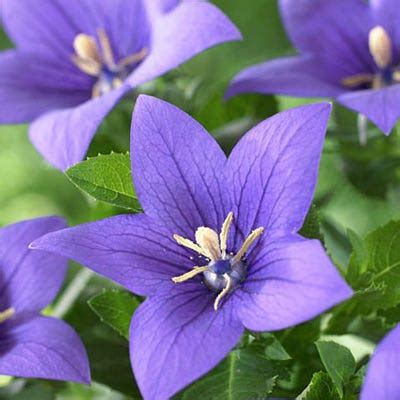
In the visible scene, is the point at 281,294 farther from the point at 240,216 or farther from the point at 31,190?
the point at 31,190

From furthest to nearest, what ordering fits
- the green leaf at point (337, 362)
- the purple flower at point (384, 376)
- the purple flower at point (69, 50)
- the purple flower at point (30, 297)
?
1. the purple flower at point (69, 50)
2. the purple flower at point (30, 297)
3. the green leaf at point (337, 362)
4. the purple flower at point (384, 376)

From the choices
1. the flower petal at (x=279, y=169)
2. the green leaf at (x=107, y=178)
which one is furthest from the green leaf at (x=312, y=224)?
the green leaf at (x=107, y=178)

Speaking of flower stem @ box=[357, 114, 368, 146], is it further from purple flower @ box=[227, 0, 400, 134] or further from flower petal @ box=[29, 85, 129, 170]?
flower petal @ box=[29, 85, 129, 170]

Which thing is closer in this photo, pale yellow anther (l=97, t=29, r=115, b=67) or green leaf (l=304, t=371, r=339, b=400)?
green leaf (l=304, t=371, r=339, b=400)

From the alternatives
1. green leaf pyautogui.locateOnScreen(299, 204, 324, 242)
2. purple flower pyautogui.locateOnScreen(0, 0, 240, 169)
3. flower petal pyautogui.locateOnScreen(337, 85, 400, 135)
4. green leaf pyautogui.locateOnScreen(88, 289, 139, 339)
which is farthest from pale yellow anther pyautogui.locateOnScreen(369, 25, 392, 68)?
green leaf pyautogui.locateOnScreen(88, 289, 139, 339)

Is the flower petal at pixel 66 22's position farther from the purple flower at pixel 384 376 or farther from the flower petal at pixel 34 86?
the purple flower at pixel 384 376

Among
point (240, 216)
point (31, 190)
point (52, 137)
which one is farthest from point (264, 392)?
point (31, 190)

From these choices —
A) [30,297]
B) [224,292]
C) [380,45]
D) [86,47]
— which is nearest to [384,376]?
[224,292]
